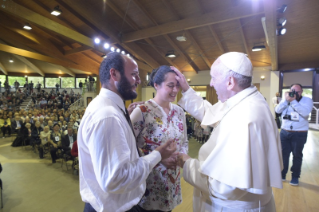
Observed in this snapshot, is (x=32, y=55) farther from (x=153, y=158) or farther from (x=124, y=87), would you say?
(x=153, y=158)

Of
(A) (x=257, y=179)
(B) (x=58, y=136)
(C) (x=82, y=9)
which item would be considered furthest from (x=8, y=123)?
(A) (x=257, y=179)

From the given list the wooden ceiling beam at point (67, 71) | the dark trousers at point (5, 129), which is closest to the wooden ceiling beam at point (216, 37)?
the dark trousers at point (5, 129)

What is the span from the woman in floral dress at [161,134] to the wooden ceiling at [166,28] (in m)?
4.36

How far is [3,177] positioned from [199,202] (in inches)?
188

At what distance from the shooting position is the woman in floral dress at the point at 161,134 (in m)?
1.26

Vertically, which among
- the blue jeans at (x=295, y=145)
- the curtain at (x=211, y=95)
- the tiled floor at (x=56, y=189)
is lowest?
the tiled floor at (x=56, y=189)

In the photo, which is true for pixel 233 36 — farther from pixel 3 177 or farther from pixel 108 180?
pixel 3 177

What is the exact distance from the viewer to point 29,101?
1444cm

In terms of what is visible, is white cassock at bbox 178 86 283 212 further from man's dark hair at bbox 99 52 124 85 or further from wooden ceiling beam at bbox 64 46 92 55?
wooden ceiling beam at bbox 64 46 92 55

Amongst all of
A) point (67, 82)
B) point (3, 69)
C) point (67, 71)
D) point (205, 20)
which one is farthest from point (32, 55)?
point (205, 20)

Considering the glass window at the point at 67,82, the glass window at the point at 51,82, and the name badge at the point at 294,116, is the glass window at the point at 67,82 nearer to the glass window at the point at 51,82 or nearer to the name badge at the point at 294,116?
the glass window at the point at 51,82

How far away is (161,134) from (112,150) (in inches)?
23.0

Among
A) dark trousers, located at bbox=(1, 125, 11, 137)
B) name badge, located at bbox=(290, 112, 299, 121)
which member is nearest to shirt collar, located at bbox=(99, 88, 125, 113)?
name badge, located at bbox=(290, 112, 299, 121)

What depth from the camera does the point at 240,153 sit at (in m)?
0.74
